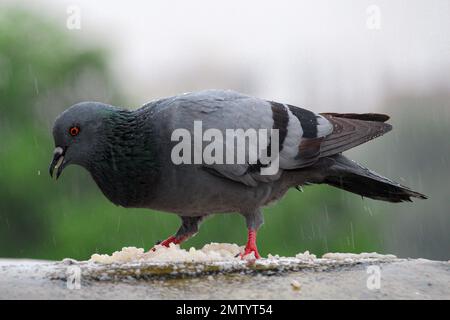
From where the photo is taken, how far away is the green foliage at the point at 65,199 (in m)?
16.2

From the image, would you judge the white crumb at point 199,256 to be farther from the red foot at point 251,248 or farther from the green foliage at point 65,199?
the green foliage at point 65,199

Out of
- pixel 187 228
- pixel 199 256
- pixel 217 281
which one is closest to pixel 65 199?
pixel 187 228

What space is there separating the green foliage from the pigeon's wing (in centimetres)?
950

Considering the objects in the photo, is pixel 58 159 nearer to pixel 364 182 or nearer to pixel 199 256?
pixel 199 256

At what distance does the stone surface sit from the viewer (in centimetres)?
389

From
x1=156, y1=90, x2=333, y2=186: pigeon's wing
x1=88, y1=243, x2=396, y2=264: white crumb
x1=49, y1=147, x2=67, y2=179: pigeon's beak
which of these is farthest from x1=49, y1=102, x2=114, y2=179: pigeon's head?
x1=88, y1=243, x2=396, y2=264: white crumb

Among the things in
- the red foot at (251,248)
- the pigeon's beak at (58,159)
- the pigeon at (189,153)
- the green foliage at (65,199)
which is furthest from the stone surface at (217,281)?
the green foliage at (65,199)

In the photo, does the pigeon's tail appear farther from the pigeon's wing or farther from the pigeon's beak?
the pigeon's beak

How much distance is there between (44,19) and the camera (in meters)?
18.3

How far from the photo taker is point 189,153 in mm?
5656

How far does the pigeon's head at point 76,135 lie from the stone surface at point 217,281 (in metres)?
1.42

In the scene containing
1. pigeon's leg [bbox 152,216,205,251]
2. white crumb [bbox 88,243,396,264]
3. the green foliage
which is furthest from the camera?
the green foliage
